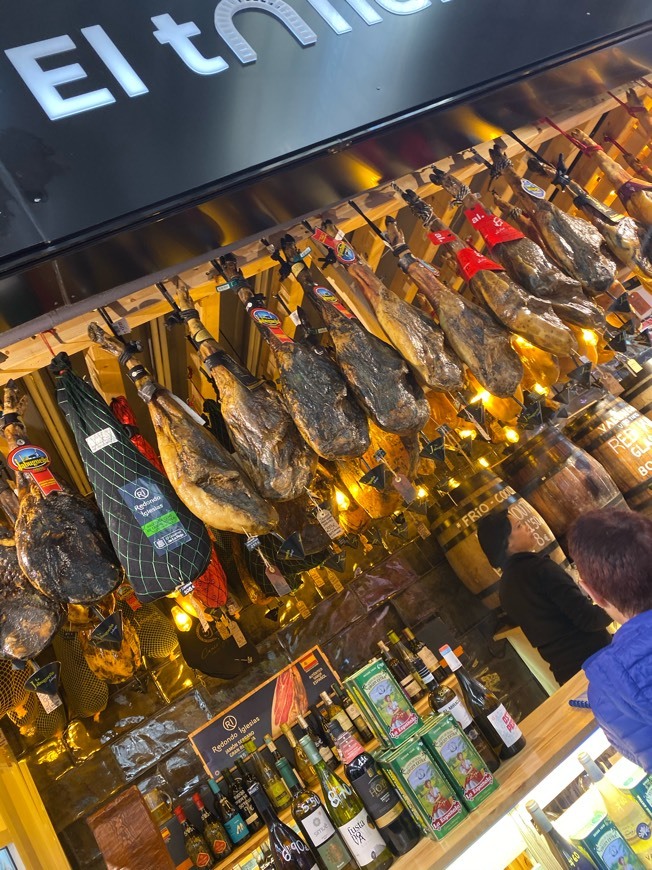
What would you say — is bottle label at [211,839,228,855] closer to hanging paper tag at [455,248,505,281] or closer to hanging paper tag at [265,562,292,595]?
hanging paper tag at [265,562,292,595]

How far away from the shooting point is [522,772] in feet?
6.65

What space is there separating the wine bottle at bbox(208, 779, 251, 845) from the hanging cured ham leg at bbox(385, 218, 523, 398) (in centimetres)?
204

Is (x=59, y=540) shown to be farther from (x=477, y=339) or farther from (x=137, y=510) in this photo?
(x=477, y=339)

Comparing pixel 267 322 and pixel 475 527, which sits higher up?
pixel 267 322

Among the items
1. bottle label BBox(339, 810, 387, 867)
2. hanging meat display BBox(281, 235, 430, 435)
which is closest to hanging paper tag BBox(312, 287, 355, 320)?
hanging meat display BBox(281, 235, 430, 435)

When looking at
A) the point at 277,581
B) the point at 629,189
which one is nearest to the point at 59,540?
the point at 277,581

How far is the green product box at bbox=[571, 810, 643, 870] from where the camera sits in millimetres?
1869

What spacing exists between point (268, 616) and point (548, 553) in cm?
162

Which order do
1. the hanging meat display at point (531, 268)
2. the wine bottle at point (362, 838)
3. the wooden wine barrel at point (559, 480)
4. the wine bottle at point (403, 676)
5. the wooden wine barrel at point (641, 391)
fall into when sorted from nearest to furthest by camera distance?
the wine bottle at point (362, 838), the hanging meat display at point (531, 268), the wine bottle at point (403, 676), the wooden wine barrel at point (559, 480), the wooden wine barrel at point (641, 391)

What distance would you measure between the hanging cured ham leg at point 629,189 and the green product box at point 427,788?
107 inches

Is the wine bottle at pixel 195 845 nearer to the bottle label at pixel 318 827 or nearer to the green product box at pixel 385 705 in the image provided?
the bottle label at pixel 318 827

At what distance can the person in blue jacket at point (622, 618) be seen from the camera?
160 centimetres

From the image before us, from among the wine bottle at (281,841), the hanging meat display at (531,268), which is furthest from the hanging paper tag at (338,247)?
the wine bottle at (281,841)

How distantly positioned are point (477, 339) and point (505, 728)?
1.50 m
